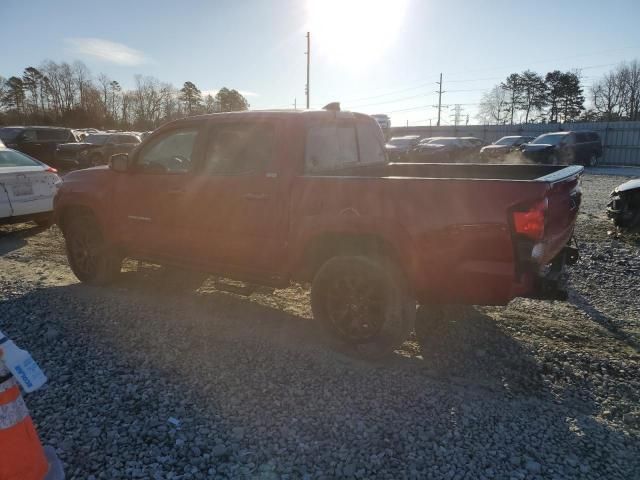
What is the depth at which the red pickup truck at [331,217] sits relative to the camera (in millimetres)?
3135

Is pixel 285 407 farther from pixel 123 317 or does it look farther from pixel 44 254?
pixel 44 254

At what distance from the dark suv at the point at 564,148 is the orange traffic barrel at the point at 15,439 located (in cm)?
2243

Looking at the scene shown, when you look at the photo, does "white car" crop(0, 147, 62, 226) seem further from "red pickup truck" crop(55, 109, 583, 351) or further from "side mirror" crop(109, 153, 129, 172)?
"side mirror" crop(109, 153, 129, 172)

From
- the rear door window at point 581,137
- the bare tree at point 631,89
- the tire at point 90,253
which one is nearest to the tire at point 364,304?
the tire at point 90,253

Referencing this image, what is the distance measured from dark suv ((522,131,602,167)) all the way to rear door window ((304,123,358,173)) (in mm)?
19189

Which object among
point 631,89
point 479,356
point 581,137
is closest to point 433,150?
point 581,137

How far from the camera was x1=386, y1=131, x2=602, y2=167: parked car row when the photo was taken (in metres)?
21.8

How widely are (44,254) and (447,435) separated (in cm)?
673

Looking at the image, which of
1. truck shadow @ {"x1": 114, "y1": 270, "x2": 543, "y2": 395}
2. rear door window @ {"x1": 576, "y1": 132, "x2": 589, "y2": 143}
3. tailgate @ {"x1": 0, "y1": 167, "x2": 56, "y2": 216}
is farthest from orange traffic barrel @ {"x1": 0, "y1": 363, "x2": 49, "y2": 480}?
rear door window @ {"x1": 576, "y1": 132, "x2": 589, "y2": 143}

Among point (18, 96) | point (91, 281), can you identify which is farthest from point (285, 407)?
point (18, 96)

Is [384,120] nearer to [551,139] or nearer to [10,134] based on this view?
[551,139]

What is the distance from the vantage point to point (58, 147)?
20750 mm

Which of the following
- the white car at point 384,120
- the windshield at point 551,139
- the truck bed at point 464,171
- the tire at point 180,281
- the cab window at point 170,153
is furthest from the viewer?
the white car at point 384,120

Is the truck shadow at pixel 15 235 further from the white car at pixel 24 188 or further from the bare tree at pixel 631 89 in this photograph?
the bare tree at pixel 631 89
